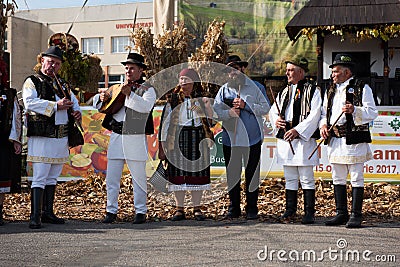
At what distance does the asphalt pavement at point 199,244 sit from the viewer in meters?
4.86

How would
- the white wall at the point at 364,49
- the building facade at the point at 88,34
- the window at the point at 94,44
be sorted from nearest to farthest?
the white wall at the point at 364,49 → the building facade at the point at 88,34 → the window at the point at 94,44

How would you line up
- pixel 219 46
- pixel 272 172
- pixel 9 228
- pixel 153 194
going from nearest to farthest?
pixel 9 228
pixel 153 194
pixel 272 172
pixel 219 46

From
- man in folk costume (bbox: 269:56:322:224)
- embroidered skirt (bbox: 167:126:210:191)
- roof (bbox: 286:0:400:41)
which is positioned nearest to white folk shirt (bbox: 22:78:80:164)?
embroidered skirt (bbox: 167:126:210:191)

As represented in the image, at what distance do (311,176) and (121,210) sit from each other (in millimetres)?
2505

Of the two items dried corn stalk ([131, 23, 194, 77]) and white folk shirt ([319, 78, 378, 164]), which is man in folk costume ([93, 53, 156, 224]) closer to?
white folk shirt ([319, 78, 378, 164])

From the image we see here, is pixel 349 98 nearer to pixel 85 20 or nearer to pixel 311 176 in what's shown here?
pixel 311 176

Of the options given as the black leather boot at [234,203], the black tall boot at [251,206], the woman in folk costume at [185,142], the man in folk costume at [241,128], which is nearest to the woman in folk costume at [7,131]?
the woman in folk costume at [185,142]

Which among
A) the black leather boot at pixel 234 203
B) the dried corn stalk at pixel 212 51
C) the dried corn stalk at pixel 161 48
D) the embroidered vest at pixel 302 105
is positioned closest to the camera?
the embroidered vest at pixel 302 105

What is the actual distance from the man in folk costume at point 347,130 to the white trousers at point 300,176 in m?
0.27

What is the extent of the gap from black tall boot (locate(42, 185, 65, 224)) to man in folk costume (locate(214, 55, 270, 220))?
1.96m

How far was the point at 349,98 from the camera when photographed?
6422mm

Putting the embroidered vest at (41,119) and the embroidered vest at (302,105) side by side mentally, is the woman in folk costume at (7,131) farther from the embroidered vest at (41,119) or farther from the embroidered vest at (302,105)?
the embroidered vest at (302,105)

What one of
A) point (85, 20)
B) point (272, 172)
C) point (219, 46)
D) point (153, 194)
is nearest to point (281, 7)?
point (219, 46)

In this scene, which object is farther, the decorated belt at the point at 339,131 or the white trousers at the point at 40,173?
the white trousers at the point at 40,173
